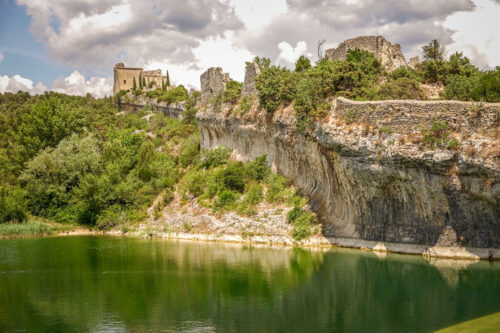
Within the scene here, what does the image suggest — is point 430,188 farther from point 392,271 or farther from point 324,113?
point 324,113

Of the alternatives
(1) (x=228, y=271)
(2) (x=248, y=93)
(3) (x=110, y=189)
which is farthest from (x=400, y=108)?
(3) (x=110, y=189)

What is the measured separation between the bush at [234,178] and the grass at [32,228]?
15.6m

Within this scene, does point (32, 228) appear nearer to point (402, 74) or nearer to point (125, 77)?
point (402, 74)

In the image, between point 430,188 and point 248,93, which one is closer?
point 430,188

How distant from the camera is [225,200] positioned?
113 feet

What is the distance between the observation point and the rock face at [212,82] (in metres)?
45.0

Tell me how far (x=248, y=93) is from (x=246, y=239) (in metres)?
15.1

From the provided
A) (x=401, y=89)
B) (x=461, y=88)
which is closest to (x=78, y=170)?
(x=401, y=89)

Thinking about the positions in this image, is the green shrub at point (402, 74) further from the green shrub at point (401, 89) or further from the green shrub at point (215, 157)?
the green shrub at point (215, 157)

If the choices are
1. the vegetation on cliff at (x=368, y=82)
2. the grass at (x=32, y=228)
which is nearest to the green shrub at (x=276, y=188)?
the vegetation on cliff at (x=368, y=82)

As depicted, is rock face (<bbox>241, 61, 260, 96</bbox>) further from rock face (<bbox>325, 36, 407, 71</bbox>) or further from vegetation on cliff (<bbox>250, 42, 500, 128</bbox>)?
rock face (<bbox>325, 36, 407, 71</bbox>)

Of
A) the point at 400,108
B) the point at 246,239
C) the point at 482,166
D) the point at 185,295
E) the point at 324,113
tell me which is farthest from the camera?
the point at 246,239

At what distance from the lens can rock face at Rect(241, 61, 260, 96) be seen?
38.5m

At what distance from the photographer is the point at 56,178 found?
4316cm
